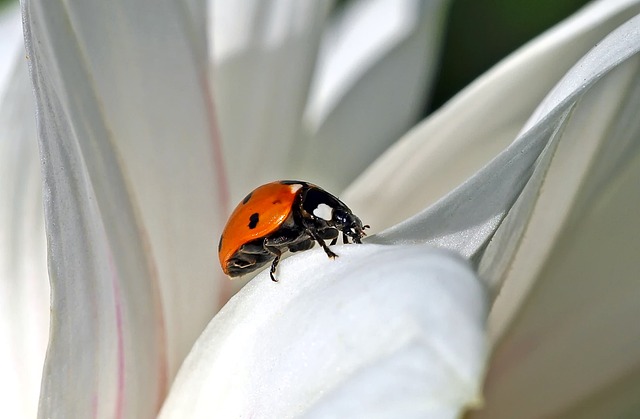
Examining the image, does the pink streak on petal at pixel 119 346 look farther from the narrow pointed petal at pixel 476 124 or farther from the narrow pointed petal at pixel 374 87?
the narrow pointed petal at pixel 374 87

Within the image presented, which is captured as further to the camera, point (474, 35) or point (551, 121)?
point (474, 35)

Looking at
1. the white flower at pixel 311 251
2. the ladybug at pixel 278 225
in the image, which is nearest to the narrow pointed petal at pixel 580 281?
the white flower at pixel 311 251

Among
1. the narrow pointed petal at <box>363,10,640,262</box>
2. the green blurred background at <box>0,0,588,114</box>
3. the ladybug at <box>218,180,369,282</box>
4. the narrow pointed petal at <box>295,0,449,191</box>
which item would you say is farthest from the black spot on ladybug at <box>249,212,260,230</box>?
the green blurred background at <box>0,0,588,114</box>

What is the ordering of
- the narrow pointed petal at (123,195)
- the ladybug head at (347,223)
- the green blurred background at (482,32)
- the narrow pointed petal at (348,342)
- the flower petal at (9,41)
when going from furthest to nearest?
the green blurred background at (482,32)
the flower petal at (9,41)
the ladybug head at (347,223)
the narrow pointed petal at (123,195)
the narrow pointed petal at (348,342)

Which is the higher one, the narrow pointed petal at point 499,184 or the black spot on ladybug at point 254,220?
the black spot on ladybug at point 254,220

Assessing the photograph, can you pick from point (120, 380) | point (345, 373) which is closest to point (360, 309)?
point (345, 373)

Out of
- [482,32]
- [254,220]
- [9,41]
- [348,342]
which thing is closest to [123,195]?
[254,220]

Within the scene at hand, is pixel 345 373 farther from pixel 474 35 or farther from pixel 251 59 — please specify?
pixel 474 35
